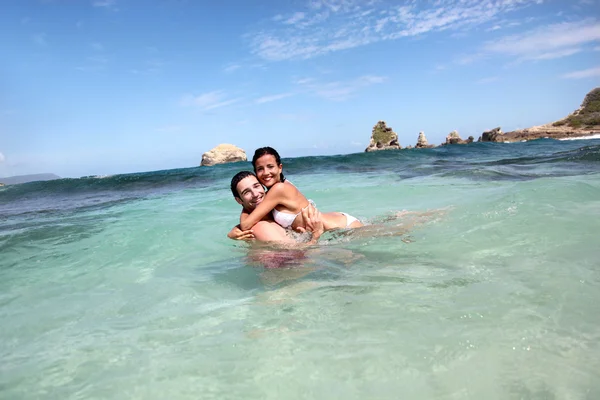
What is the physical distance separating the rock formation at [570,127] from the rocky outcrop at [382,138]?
60.7 ft

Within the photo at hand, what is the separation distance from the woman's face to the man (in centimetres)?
15

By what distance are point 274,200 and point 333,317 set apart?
2607 mm

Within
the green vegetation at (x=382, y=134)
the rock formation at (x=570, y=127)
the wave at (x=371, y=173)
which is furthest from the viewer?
the green vegetation at (x=382, y=134)

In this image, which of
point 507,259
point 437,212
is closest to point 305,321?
point 507,259

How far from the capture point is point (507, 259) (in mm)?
3607

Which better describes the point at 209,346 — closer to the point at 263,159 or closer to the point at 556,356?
the point at 556,356

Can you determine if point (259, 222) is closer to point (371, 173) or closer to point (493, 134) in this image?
point (371, 173)

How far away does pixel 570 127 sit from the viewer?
226ft

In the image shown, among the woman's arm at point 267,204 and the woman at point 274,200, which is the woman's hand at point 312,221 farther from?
the woman's arm at point 267,204

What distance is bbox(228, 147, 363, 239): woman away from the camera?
5.06 m

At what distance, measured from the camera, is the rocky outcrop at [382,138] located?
218ft

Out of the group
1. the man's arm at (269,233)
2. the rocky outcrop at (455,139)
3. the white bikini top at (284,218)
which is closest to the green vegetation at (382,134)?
the rocky outcrop at (455,139)

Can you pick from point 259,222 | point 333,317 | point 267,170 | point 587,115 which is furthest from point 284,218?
point 587,115

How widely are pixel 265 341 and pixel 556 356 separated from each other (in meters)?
1.56
